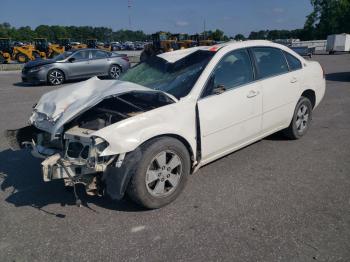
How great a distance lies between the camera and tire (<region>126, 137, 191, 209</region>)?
3248mm

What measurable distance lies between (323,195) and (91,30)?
127 metres

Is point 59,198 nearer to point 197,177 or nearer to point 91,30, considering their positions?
point 197,177

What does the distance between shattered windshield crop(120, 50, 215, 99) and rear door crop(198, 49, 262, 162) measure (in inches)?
8.2

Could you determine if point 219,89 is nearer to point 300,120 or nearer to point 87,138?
point 87,138

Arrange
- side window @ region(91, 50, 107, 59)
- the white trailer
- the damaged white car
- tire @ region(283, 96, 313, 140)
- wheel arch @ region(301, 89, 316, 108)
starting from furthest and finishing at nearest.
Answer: the white trailer → side window @ region(91, 50, 107, 59) → wheel arch @ region(301, 89, 316, 108) → tire @ region(283, 96, 313, 140) → the damaged white car

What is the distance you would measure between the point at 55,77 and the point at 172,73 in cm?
1079

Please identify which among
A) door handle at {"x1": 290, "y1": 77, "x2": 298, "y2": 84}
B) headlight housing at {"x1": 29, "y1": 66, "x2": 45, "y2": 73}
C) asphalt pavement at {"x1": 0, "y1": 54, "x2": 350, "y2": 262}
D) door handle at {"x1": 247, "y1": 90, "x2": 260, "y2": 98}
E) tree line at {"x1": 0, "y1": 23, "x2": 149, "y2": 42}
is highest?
tree line at {"x1": 0, "y1": 23, "x2": 149, "y2": 42}

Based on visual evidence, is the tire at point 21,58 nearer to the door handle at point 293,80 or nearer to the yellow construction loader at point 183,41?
the yellow construction loader at point 183,41

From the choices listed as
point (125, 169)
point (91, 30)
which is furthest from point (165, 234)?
point (91, 30)

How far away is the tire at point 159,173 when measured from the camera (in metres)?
3.25

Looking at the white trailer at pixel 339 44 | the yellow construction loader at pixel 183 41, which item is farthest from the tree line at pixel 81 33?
the yellow construction loader at pixel 183 41

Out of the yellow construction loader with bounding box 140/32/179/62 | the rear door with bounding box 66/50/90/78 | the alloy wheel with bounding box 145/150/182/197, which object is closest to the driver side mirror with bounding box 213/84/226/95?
the alloy wheel with bounding box 145/150/182/197

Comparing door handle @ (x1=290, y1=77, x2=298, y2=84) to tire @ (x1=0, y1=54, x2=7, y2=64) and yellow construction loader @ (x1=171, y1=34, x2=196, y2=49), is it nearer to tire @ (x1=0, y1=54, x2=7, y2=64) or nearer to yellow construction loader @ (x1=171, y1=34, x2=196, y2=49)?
yellow construction loader @ (x1=171, y1=34, x2=196, y2=49)

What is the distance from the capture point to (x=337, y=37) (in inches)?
1553
